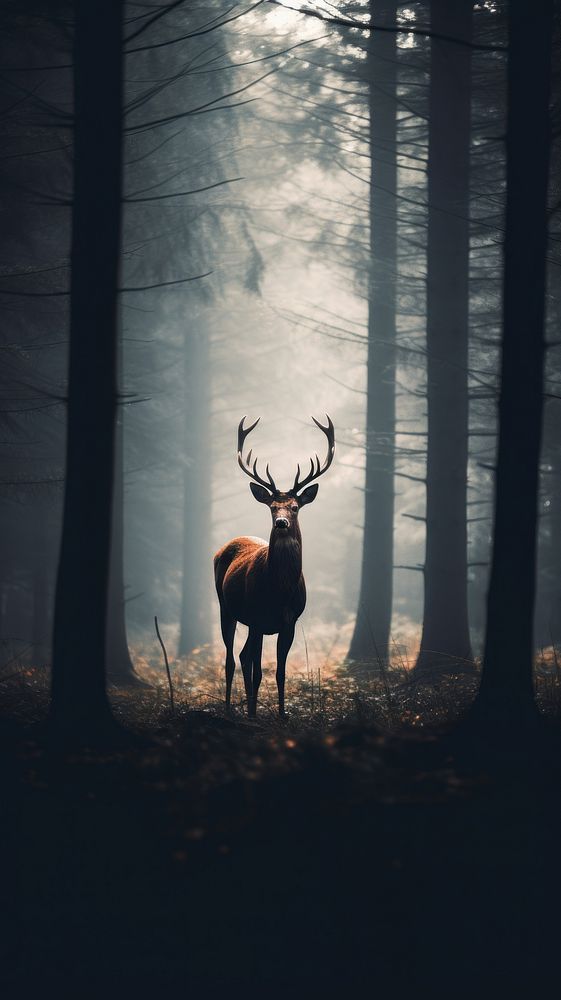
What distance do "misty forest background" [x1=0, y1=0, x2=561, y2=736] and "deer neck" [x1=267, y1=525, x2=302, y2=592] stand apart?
1465 millimetres

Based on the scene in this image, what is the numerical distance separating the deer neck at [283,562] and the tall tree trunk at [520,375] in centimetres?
274

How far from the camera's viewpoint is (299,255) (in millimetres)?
23047

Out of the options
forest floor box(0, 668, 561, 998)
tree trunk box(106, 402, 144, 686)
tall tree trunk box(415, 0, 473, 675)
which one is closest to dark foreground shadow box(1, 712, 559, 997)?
forest floor box(0, 668, 561, 998)

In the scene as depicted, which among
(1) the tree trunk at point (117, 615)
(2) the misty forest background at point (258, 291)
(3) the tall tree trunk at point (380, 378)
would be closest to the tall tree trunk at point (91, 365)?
(2) the misty forest background at point (258, 291)

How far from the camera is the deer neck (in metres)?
8.24

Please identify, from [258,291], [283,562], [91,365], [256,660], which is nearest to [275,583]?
[283,562]

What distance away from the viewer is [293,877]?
395cm

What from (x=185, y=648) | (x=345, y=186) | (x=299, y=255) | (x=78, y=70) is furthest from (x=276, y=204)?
(x=78, y=70)

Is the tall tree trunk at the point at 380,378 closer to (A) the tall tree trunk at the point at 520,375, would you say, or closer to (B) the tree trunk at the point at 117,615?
(B) the tree trunk at the point at 117,615

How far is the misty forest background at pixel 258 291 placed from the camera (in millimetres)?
6137

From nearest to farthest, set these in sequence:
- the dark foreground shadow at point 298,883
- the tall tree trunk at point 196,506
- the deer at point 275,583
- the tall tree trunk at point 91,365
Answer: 1. the dark foreground shadow at point 298,883
2. the tall tree trunk at point 91,365
3. the deer at point 275,583
4. the tall tree trunk at point 196,506

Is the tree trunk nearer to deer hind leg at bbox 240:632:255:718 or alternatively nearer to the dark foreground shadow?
deer hind leg at bbox 240:632:255:718

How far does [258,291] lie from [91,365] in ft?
34.1

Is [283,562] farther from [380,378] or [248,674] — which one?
[380,378]
